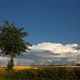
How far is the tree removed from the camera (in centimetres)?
8338

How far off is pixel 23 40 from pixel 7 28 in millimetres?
5444

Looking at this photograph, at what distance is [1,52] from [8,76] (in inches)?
1961

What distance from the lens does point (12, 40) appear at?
8331 centimetres

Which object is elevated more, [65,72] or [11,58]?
[11,58]

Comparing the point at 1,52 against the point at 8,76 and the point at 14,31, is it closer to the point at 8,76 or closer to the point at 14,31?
the point at 14,31

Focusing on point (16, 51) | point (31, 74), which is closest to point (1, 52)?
point (16, 51)

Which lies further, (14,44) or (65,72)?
(14,44)

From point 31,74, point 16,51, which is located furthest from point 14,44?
point 31,74

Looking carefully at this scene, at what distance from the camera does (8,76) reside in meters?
38.6

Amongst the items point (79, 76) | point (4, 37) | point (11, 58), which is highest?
point (4, 37)

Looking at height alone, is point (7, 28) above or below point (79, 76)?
above

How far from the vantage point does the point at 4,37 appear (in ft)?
276

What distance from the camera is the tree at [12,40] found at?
83.4 metres

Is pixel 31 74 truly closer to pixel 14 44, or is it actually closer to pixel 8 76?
pixel 8 76
